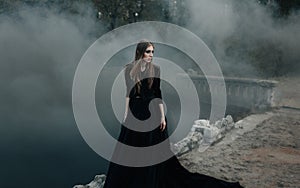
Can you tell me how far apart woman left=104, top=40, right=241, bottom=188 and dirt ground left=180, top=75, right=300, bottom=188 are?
1.55 m

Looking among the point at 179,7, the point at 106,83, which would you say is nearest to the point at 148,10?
the point at 179,7

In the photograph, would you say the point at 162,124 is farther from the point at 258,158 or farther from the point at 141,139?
the point at 258,158

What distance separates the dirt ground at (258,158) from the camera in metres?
4.58

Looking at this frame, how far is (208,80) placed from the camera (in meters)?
10.6

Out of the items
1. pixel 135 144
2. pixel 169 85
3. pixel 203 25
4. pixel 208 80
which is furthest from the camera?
pixel 203 25

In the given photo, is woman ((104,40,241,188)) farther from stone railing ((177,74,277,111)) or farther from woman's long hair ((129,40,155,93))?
stone railing ((177,74,277,111))

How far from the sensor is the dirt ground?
4.58 meters

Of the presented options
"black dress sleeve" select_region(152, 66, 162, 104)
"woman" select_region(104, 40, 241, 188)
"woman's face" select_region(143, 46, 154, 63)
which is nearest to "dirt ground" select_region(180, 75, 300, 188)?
"woman" select_region(104, 40, 241, 188)

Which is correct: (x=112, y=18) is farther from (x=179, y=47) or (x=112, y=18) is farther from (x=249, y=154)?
(x=249, y=154)

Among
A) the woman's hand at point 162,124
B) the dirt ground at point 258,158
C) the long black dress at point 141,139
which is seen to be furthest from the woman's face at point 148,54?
the dirt ground at point 258,158

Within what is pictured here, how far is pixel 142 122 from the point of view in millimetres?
3395

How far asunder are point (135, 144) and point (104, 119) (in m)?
5.69

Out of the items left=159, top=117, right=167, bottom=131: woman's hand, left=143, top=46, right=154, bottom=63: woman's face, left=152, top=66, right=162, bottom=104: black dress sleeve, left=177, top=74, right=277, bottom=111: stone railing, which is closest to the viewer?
left=143, top=46, right=154, bottom=63: woman's face

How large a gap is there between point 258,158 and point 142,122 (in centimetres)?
279
